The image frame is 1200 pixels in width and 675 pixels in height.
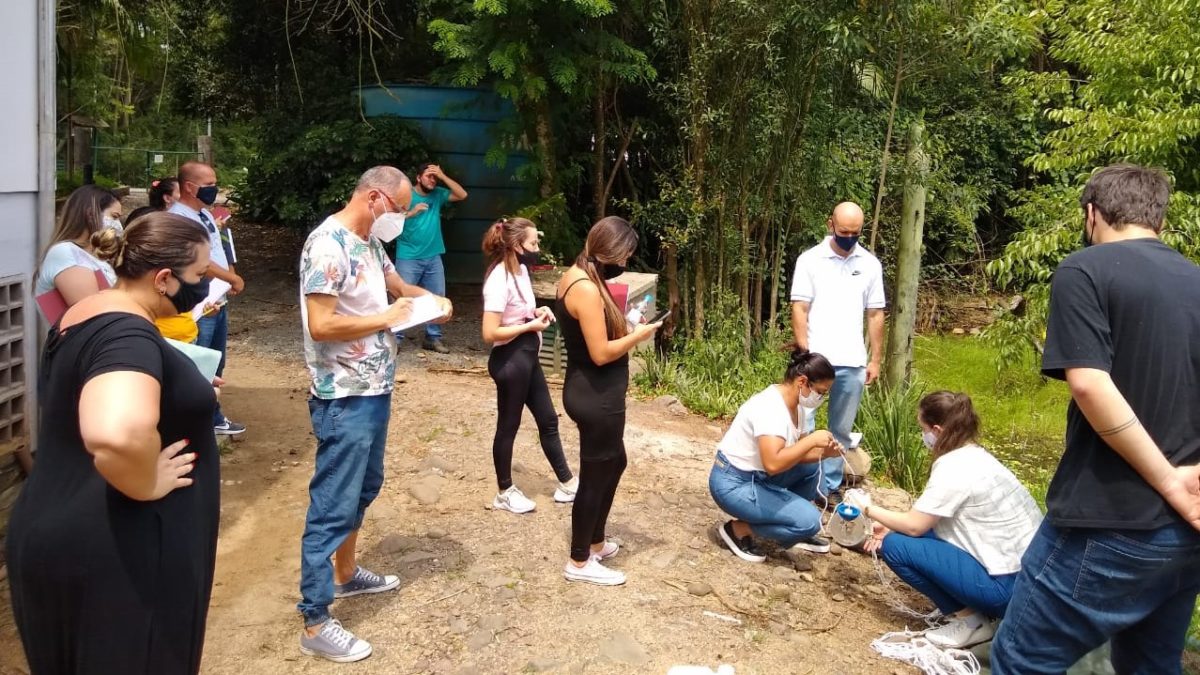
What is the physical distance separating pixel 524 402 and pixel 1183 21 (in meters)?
5.35

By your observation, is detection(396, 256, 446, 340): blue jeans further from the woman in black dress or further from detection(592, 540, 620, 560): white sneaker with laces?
the woman in black dress

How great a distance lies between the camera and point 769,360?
841 cm

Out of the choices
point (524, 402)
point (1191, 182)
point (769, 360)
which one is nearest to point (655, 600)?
point (524, 402)

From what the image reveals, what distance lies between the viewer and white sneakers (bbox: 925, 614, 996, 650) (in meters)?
3.93

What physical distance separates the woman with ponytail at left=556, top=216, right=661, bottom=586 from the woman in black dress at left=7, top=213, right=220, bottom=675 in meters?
1.81

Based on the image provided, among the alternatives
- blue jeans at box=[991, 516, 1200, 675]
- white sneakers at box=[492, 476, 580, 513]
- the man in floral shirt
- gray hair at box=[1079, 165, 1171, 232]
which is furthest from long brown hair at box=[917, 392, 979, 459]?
the man in floral shirt

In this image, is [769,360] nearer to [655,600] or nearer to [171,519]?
[655,600]

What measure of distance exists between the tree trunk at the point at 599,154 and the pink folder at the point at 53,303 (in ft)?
20.6

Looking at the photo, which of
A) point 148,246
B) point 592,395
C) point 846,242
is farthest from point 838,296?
point 148,246

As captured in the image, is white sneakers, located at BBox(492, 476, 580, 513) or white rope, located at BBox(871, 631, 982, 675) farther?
white sneakers, located at BBox(492, 476, 580, 513)

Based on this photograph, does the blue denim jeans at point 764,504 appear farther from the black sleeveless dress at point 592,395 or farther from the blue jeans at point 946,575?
the black sleeveless dress at point 592,395

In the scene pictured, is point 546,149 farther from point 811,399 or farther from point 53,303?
point 53,303

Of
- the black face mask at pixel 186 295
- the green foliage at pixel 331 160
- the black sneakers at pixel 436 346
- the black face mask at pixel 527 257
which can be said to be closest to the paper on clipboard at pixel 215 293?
the black face mask at pixel 527 257

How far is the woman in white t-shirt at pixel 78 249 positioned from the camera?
3869 millimetres
